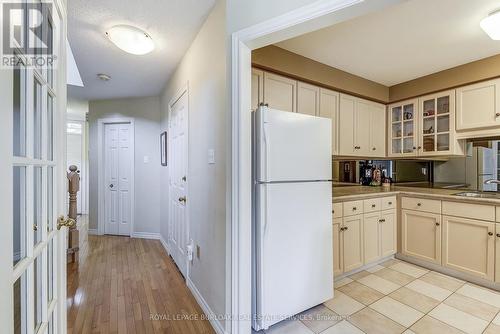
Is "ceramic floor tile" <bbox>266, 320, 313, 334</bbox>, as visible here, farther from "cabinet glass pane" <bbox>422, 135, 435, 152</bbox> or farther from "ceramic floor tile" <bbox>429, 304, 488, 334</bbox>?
"cabinet glass pane" <bbox>422, 135, 435, 152</bbox>

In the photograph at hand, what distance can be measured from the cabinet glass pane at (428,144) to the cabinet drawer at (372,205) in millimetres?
1030

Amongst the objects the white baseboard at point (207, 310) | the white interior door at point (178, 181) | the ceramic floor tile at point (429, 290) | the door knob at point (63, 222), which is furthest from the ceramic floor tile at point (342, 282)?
the door knob at point (63, 222)

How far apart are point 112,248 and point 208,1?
3290 millimetres

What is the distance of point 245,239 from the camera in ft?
4.94

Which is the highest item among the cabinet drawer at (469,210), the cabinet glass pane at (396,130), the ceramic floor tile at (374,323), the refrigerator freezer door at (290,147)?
the cabinet glass pane at (396,130)

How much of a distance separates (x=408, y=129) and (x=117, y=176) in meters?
4.53

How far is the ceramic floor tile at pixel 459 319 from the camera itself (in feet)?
5.51

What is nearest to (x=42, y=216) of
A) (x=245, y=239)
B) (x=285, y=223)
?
(x=245, y=239)

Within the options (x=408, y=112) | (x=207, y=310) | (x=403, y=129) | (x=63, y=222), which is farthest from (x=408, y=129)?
(x=63, y=222)

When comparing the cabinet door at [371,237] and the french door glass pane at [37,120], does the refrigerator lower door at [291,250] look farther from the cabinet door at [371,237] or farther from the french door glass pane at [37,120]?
the french door glass pane at [37,120]

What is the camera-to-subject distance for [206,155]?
1884 mm

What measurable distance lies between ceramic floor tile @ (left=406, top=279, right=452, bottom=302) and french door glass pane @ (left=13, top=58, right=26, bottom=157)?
9.58 feet

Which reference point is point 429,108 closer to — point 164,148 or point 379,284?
point 379,284

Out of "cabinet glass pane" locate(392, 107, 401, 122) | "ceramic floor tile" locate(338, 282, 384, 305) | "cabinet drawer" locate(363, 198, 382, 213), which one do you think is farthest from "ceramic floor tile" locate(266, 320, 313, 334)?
"cabinet glass pane" locate(392, 107, 401, 122)
